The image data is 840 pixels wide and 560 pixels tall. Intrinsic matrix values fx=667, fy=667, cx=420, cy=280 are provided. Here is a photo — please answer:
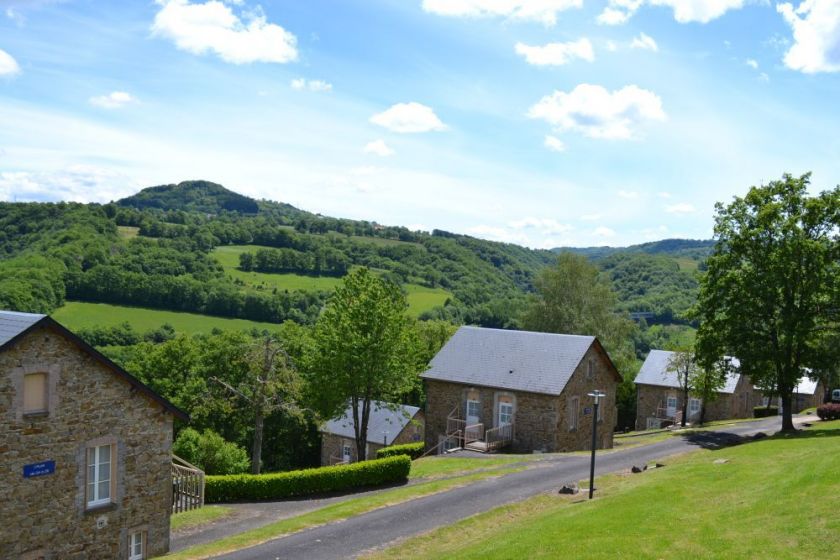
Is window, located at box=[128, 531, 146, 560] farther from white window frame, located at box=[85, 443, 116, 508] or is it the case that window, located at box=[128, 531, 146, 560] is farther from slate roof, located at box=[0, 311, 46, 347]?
slate roof, located at box=[0, 311, 46, 347]

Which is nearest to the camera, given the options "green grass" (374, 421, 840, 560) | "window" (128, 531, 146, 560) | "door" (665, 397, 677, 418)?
"green grass" (374, 421, 840, 560)

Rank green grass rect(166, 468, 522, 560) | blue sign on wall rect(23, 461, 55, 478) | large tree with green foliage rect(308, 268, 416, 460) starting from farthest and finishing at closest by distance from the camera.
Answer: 1. large tree with green foliage rect(308, 268, 416, 460)
2. green grass rect(166, 468, 522, 560)
3. blue sign on wall rect(23, 461, 55, 478)

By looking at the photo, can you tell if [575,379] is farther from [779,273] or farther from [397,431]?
[397,431]

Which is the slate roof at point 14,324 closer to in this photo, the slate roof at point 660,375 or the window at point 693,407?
the slate roof at point 660,375

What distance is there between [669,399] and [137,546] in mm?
46839

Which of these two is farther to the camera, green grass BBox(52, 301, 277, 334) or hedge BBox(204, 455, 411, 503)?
green grass BBox(52, 301, 277, 334)

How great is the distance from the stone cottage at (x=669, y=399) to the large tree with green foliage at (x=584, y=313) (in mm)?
2420

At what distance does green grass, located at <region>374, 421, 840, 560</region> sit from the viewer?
532 inches

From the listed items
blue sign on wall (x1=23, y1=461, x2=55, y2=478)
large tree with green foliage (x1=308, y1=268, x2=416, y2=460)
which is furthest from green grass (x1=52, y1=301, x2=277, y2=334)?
blue sign on wall (x1=23, y1=461, x2=55, y2=478)

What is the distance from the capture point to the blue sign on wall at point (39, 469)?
1772 centimetres

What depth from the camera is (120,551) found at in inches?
784

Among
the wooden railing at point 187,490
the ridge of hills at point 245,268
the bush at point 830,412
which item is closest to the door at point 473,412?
the wooden railing at point 187,490

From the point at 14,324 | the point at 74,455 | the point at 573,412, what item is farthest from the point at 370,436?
the point at 14,324

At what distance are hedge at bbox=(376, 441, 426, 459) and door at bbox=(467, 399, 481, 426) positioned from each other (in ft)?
12.1
